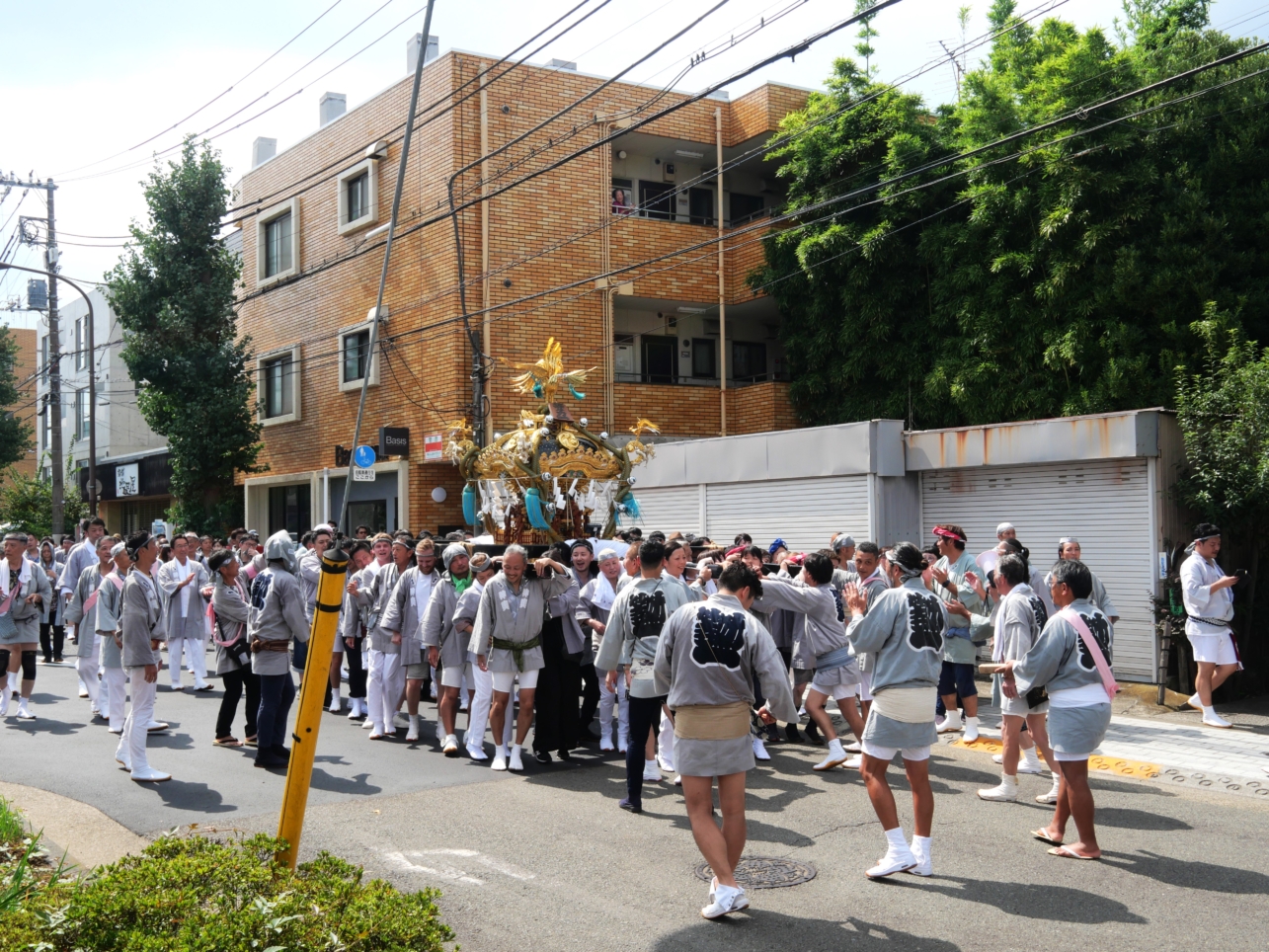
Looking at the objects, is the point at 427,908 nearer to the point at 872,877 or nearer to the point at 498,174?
the point at 872,877

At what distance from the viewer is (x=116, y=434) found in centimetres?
3984

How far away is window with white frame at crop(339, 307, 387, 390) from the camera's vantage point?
2458 centimetres

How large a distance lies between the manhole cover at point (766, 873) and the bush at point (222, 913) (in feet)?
7.45

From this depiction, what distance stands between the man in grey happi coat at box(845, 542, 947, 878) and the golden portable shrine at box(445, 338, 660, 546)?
273 inches

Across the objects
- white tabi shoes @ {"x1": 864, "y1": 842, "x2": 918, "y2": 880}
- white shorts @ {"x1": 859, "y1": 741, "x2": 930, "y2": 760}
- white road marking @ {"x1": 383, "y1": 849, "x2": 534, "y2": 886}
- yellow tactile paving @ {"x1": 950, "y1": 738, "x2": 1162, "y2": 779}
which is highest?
white shorts @ {"x1": 859, "y1": 741, "x2": 930, "y2": 760}

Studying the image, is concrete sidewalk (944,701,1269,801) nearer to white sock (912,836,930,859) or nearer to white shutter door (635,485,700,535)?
white sock (912,836,930,859)

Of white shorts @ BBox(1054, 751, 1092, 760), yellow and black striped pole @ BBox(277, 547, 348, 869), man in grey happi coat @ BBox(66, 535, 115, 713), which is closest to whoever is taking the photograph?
yellow and black striped pole @ BBox(277, 547, 348, 869)

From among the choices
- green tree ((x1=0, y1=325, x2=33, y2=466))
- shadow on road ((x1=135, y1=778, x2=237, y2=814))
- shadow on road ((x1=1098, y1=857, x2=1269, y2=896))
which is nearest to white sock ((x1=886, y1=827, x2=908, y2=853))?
shadow on road ((x1=1098, y1=857, x2=1269, y2=896))

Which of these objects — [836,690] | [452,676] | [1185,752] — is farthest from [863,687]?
[452,676]

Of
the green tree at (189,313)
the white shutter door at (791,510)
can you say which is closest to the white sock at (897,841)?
the white shutter door at (791,510)

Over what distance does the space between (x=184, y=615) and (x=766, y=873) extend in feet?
33.2

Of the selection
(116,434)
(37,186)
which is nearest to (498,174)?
(37,186)

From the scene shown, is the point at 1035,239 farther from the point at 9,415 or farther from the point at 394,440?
the point at 9,415

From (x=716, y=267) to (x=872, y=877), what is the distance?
1904 cm
